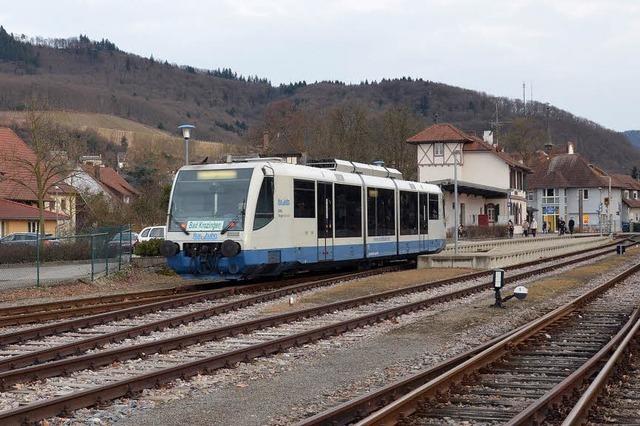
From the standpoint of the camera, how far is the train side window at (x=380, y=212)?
2689 centimetres

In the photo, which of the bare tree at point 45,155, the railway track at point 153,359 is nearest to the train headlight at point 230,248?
the railway track at point 153,359

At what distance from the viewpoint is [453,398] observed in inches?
360

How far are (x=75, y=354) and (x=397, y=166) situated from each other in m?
64.5

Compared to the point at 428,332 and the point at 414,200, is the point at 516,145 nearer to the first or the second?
the point at 414,200

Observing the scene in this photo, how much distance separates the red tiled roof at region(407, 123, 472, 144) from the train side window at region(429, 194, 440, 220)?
42.6 meters

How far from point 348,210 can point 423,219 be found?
24.7ft

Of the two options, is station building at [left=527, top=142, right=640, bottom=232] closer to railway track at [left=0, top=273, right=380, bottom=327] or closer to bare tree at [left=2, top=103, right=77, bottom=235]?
bare tree at [left=2, top=103, right=77, bottom=235]

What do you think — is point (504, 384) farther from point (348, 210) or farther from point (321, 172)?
point (348, 210)

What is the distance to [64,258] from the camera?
3092cm

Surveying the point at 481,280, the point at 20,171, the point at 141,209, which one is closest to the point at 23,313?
the point at 481,280

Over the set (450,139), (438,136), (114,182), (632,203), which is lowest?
(632,203)

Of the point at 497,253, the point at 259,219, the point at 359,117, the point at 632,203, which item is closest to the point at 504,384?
the point at 259,219

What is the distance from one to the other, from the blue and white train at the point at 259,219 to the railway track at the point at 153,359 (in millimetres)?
3916

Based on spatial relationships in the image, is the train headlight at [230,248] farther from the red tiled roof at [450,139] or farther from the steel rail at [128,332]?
the red tiled roof at [450,139]
